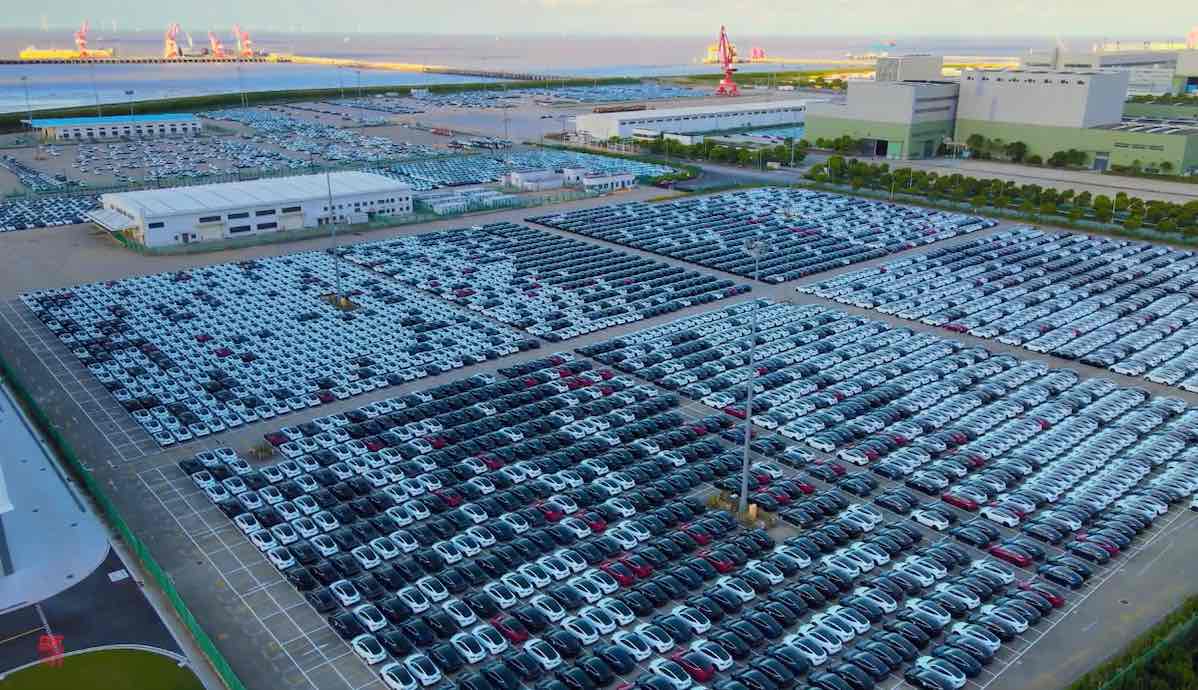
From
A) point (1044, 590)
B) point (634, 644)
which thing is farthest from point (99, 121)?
point (1044, 590)

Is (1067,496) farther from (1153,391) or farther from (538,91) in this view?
(538,91)

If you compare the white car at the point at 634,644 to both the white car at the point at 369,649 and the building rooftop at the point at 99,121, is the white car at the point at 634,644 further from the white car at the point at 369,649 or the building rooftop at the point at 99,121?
the building rooftop at the point at 99,121

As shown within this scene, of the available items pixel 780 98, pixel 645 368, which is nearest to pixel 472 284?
pixel 645 368

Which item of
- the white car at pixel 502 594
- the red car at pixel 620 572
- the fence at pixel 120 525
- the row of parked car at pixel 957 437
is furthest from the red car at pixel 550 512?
the fence at pixel 120 525

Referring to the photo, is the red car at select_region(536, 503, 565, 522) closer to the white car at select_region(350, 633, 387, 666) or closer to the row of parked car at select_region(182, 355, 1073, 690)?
the row of parked car at select_region(182, 355, 1073, 690)

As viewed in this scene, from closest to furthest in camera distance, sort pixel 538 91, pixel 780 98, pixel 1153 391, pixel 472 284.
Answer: pixel 1153 391 → pixel 472 284 → pixel 780 98 → pixel 538 91

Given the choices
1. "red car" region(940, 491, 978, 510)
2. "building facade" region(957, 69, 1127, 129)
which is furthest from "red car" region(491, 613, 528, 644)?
"building facade" region(957, 69, 1127, 129)
